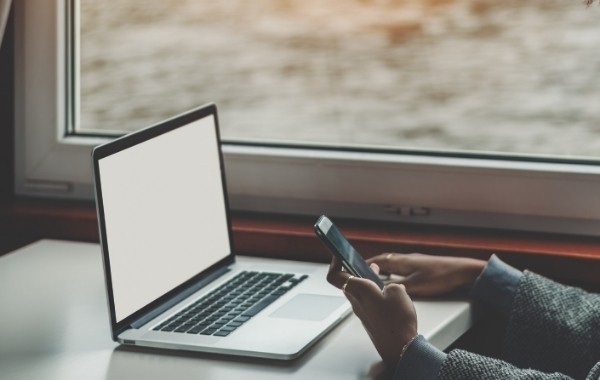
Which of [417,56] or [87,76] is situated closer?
[417,56]

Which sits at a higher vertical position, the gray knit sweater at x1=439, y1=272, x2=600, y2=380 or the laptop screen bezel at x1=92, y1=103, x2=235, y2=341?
the laptop screen bezel at x1=92, y1=103, x2=235, y2=341

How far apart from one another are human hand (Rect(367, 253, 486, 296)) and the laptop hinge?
26cm

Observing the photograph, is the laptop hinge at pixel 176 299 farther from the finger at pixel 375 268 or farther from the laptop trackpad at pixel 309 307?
the finger at pixel 375 268

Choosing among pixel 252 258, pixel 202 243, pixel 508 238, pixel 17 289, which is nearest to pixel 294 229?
pixel 252 258

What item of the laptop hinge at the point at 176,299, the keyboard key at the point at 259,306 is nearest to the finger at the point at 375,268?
the keyboard key at the point at 259,306

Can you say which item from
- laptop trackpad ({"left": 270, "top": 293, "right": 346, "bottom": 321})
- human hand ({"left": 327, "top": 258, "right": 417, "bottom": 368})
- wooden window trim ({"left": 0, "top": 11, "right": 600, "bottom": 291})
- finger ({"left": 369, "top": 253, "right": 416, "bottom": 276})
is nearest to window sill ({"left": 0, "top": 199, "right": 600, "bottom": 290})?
wooden window trim ({"left": 0, "top": 11, "right": 600, "bottom": 291})

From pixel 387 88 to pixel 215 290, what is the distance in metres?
0.56

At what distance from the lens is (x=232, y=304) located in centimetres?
146

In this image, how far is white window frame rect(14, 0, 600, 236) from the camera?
5.81 ft

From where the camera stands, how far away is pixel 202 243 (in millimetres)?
1596

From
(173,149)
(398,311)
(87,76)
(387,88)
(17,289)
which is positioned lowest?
(398,311)

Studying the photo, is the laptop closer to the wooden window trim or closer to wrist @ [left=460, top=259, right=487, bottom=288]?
the wooden window trim

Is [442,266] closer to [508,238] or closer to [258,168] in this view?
[508,238]

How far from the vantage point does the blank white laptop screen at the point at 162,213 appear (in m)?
1.37
